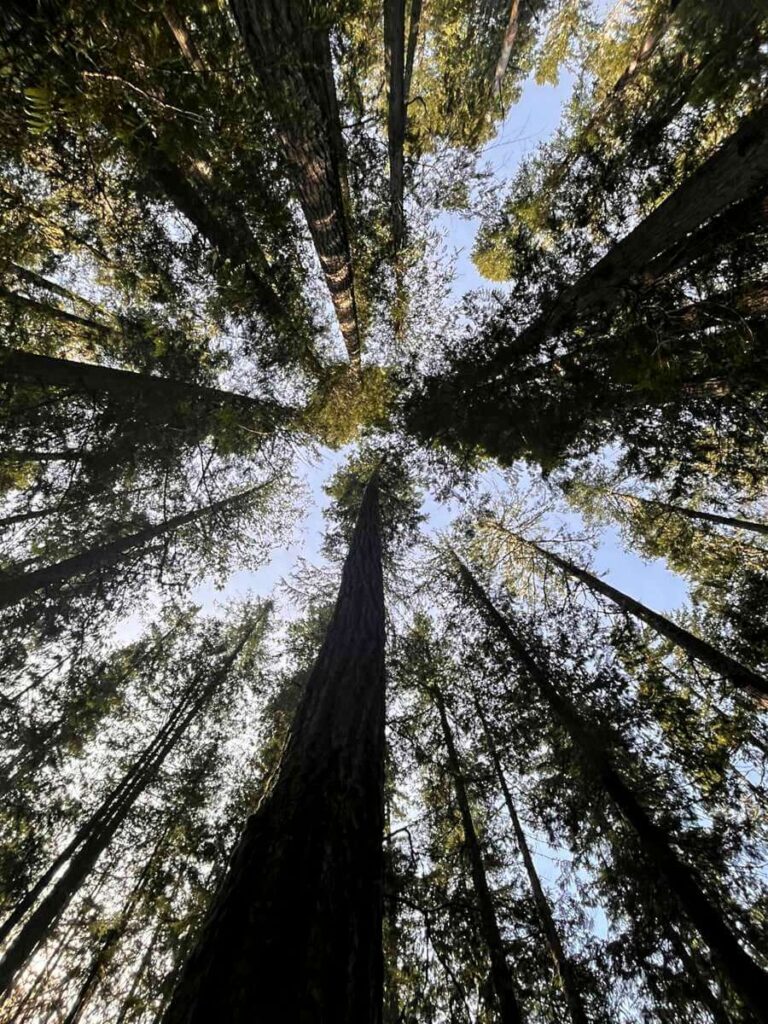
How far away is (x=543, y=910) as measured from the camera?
5664mm

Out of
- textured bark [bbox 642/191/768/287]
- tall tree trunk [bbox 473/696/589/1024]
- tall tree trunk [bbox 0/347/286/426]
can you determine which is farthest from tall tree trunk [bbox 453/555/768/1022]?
tall tree trunk [bbox 0/347/286/426]

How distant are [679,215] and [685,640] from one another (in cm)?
668

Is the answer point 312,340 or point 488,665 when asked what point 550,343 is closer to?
point 312,340

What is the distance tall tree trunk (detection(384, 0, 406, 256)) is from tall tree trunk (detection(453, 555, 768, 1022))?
28.4 feet

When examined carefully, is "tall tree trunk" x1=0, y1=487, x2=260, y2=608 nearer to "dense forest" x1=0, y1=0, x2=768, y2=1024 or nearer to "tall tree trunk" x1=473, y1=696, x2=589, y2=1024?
→ "dense forest" x1=0, y1=0, x2=768, y2=1024

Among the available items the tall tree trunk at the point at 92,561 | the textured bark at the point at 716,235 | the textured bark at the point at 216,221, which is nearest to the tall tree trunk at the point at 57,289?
the textured bark at the point at 216,221

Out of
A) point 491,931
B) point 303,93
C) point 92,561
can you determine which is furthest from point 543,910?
point 303,93

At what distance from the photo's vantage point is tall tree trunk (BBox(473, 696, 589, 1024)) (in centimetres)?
484

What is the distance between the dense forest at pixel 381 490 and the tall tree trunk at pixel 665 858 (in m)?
0.04

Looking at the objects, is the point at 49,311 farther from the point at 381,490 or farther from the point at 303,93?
the point at 381,490

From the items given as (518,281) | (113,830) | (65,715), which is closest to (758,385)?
(518,281)

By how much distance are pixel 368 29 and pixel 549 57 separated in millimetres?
9788

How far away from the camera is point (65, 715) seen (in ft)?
30.4

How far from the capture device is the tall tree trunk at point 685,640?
6.16 m
